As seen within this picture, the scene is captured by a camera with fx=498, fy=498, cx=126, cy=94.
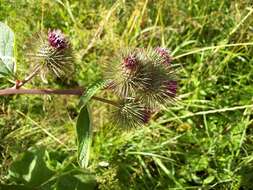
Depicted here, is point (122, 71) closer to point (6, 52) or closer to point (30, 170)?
point (6, 52)

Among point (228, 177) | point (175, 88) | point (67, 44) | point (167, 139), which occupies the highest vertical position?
point (67, 44)

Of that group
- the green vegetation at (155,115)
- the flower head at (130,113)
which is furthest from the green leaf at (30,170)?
the flower head at (130,113)

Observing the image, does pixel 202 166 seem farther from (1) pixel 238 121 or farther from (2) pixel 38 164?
(2) pixel 38 164

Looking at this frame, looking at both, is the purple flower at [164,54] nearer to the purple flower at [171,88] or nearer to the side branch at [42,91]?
the purple flower at [171,88]

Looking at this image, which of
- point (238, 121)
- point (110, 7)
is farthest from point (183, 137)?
point (110, 7)

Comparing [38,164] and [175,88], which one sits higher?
[175,88]
